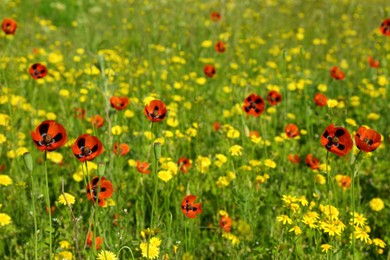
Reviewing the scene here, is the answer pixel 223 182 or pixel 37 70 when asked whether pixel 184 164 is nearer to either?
pixel 223 182

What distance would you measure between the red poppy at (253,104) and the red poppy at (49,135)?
138 cm

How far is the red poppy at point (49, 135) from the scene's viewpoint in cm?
175

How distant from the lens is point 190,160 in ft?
9.61

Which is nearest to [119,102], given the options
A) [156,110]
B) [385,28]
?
[156,110]

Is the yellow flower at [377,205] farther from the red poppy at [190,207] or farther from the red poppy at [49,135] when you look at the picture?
the red poppy at [49,135]

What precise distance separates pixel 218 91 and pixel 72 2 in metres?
4.30

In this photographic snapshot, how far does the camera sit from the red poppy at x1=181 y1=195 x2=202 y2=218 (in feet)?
7.22

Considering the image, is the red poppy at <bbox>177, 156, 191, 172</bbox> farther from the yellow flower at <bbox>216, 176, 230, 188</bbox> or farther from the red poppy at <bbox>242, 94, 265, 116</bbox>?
the red poppy at <bbox>242, 94, 265, 116</bbox>

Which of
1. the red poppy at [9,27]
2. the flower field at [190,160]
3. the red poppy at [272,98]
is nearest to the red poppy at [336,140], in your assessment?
the flower field at [190,160]

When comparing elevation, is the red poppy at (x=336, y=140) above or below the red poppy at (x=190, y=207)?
above

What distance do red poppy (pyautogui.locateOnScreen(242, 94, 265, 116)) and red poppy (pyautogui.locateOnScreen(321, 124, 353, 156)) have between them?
2.94ft

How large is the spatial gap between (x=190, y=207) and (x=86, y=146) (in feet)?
2.18

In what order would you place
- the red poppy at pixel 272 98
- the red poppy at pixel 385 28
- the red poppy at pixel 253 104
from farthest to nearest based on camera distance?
the red poppy at pixel 385 28 < the red poppy at pixel 272 98 < the red poppy at pixel 253 104

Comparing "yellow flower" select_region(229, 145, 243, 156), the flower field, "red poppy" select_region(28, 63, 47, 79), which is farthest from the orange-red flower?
"yellow flower" select_region(229, 145, 243, 156)
